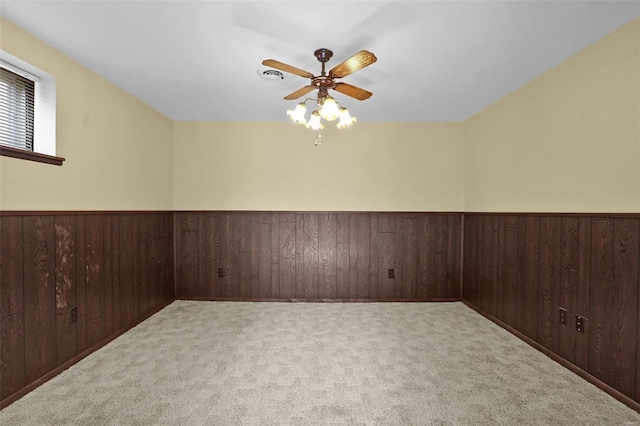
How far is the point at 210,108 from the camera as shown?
140 inches

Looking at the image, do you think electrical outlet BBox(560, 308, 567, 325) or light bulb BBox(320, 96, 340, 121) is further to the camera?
electrical outlet BBox(560, 308, 567, 325)

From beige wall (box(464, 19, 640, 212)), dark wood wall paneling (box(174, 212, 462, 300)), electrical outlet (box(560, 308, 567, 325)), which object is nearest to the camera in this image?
beige wall (box(464, 19, 640, 212))

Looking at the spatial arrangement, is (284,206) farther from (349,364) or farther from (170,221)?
(349,364)

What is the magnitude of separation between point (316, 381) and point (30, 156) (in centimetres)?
246

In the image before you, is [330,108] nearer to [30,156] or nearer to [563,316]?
[30,156]

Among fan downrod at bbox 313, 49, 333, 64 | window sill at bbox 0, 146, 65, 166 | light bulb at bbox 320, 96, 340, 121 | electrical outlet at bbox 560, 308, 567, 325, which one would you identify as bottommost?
electrical outlet at bbox 560, 308, 567, 325

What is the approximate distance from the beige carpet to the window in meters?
1.62

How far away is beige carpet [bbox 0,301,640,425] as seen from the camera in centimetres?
175

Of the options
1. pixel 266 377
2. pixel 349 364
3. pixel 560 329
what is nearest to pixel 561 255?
pixel 560 329

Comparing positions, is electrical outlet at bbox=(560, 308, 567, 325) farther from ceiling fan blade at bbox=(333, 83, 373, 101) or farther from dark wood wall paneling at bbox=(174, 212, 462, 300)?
ceiling fan blade at bbox=(333, 83, 373, 101)

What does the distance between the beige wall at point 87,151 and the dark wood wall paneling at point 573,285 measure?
3970mm

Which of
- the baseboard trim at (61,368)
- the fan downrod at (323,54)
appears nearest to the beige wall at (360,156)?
the baseboard trim at (61,368)

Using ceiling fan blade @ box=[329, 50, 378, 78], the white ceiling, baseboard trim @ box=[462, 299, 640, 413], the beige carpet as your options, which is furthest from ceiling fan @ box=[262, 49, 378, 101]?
baseboard trim @ box=[462, 299, 640, 413]

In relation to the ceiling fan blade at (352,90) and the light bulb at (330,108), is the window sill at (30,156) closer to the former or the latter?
the light bulb at (330,108)
